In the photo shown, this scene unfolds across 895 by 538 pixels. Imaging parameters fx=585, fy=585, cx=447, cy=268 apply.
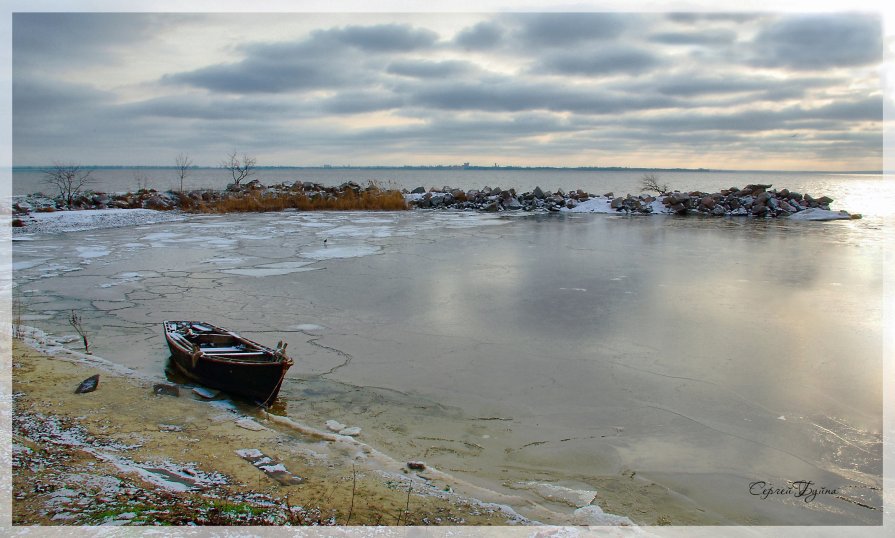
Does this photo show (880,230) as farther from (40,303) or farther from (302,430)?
(40,303)

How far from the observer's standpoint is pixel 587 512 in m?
4.26

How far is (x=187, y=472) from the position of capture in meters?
4.51

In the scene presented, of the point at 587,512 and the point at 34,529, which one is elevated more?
the point at 34,529

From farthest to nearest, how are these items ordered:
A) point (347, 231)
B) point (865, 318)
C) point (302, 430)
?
1. point (347, 231)
2. point (865, 318)
3. point (302, 430)

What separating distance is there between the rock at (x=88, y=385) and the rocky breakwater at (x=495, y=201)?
29.1m

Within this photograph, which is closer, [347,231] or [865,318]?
[865,318]

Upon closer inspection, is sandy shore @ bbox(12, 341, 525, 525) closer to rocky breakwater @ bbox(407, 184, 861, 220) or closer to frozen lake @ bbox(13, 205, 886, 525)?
frozen lake @ bbox(13, 205, 886, 525)

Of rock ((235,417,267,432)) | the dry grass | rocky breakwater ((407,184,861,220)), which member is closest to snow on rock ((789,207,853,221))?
rocky breakwater ((407,184,861,220))

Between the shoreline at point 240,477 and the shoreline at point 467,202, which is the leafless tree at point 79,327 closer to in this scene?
the shoreline at point 240,477

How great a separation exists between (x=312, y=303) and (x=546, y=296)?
4452mm

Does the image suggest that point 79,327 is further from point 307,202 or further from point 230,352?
point 307,202

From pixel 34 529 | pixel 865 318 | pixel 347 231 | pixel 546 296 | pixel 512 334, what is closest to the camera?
pixel 34 529

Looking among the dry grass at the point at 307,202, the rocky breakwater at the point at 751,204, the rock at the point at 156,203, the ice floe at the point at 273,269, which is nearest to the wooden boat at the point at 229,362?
the ice floe at the point at 273,269

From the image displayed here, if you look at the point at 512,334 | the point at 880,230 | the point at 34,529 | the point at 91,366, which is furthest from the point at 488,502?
the point at 880,230
